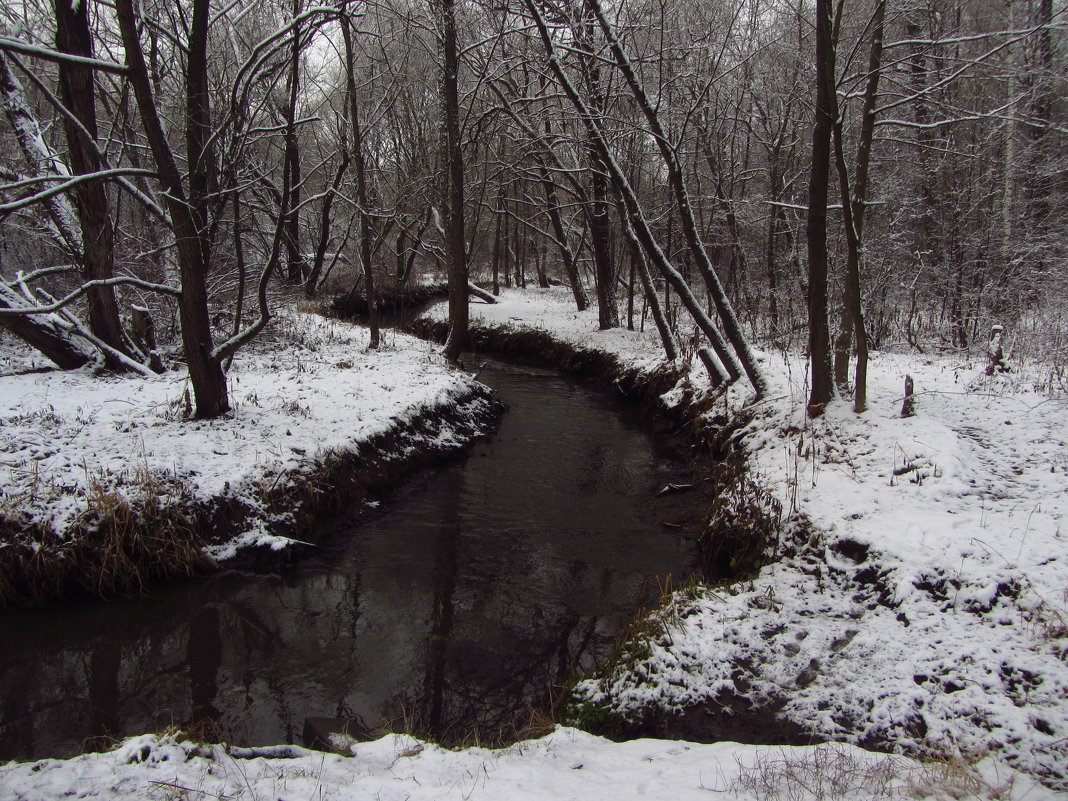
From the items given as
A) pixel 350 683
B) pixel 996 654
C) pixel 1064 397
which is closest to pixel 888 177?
pixel 1064 397

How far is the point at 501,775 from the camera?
3.15 metres

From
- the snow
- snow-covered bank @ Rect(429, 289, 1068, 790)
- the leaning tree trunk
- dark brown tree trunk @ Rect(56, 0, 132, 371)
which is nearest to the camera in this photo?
the snow

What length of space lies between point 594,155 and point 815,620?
11487mm

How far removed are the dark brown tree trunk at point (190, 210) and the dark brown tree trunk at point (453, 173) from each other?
20.3 ft

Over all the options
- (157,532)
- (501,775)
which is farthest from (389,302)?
(501,775)

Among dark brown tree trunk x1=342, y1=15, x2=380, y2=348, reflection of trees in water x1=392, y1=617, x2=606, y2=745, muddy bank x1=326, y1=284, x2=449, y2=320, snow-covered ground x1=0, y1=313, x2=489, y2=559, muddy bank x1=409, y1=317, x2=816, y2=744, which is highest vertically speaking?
dark brown tree trunk x1=342, y1=15, x2=380, y2=348

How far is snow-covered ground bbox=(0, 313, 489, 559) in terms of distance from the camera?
19.9ft

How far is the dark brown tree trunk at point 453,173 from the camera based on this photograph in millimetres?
12359

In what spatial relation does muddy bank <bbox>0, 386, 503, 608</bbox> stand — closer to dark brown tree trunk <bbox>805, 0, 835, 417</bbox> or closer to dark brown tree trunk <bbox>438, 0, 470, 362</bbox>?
dark brown tree trunk <bbox>805, 0, 835, 417</bbox>

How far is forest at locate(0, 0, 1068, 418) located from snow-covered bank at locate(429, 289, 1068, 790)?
1.96 m

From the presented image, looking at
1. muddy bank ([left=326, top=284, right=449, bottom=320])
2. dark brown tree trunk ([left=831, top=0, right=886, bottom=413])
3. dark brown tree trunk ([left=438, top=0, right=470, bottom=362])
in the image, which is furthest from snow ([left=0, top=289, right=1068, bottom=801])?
muddy bank ([left=326, top=284, right=449, bottom=320])

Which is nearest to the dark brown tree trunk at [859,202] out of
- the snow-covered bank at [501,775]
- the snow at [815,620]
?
the snow at [815,620]

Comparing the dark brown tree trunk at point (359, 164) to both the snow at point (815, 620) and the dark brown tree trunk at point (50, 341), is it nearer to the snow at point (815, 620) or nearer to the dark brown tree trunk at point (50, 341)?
the dark brown tree trunk at point (50, 341)

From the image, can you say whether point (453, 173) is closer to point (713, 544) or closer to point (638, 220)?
point (638, 220)
